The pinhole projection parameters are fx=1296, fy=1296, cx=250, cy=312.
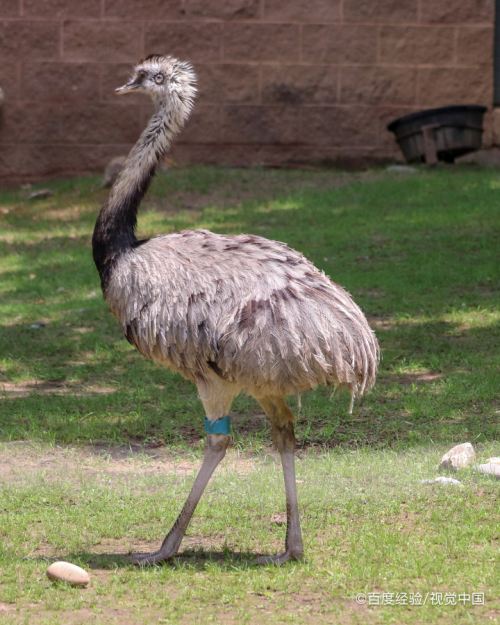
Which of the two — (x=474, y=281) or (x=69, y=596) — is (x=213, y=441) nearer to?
(x=69, y=596)

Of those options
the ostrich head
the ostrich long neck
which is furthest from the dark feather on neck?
the ostrich head

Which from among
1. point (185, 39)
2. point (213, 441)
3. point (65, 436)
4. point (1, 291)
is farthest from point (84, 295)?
point (213, 441)

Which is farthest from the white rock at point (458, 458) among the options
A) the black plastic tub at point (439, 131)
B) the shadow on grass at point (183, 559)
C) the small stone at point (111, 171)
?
the black plastic tub at point (439, 131)

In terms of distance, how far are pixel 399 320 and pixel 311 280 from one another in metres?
4.51

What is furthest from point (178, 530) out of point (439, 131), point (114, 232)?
point (439, 131)

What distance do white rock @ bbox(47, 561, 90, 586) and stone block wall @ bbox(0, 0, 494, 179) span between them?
32.4 ft

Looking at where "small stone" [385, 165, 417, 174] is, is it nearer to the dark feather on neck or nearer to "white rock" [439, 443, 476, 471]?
"white rock" [439, 443, 476, 471]

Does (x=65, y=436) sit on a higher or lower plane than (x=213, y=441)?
lower

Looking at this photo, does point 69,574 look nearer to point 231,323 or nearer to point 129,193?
point 231,323

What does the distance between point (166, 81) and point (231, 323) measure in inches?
55.1

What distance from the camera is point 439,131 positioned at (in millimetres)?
14070

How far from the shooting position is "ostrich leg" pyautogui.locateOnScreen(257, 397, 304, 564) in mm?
5402

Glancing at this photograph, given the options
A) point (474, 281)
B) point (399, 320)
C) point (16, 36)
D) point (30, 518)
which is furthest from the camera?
point (16, 36)

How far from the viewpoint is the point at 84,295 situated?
36.2 ft
